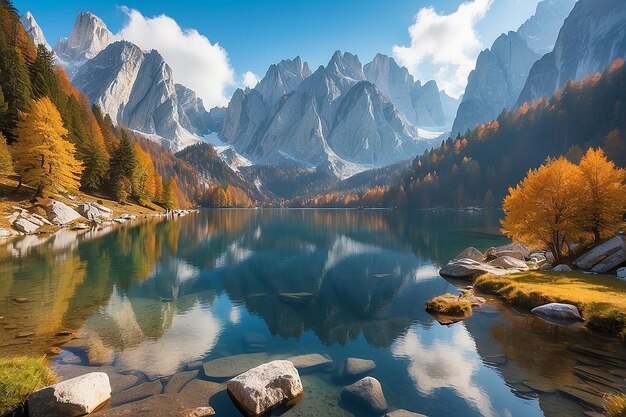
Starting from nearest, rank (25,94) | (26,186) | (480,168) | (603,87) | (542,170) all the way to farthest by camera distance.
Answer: (542,170), (26,186), (25,94), (603,87), (480,168)

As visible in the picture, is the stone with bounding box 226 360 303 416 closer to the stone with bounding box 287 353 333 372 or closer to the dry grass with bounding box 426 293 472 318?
the stone with bounding box 287 353 333 372

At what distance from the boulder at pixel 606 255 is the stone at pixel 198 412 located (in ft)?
123

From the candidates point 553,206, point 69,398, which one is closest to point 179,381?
point 69,398

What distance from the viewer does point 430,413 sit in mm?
12055

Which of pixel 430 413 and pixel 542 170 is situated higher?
pixel 542 170

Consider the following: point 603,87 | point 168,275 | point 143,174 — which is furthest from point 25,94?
point 603,87

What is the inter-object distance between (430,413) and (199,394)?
8.95 m

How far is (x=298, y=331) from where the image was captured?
20.9 meters

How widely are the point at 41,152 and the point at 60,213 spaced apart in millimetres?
12869

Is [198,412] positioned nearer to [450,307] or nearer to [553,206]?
[450,307]

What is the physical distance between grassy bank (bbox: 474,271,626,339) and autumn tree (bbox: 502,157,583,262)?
198 inches

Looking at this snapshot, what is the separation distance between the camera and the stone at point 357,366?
596 inches

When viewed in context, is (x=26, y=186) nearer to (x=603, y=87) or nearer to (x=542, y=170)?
(x=542, y=170)

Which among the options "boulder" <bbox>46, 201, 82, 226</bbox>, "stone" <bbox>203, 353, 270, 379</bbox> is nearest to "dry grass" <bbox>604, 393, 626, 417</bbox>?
"stone" <bbox>203, 353, 270, 379</bbox>
